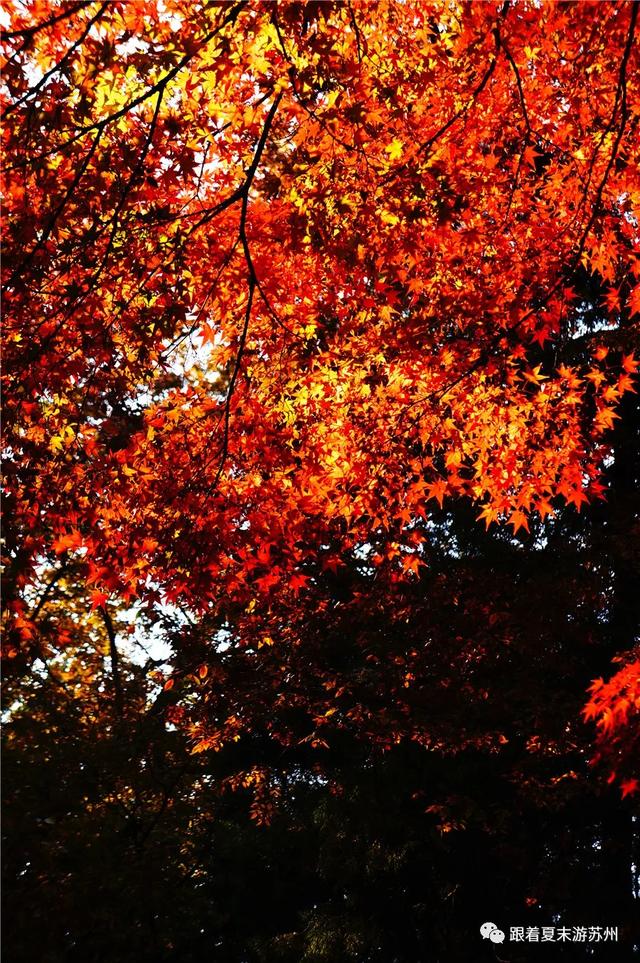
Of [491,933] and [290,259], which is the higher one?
[290,259]

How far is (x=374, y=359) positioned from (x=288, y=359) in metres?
0.69

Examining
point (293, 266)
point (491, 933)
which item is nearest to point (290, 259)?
point (293, 266)

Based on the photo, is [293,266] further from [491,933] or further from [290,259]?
[491,933]

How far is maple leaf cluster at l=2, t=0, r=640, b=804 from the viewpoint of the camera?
5000mm

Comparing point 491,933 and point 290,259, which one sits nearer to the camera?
point 290,259

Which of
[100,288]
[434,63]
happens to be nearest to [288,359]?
[100,288]

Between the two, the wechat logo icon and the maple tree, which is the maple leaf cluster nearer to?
the maple tree

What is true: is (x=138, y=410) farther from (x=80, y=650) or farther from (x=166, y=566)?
(x=80, y=650)

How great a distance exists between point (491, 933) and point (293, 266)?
9225 mm

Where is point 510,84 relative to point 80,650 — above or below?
above

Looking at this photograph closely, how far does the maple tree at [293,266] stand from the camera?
16.3ft

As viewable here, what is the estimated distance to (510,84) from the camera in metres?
7.05

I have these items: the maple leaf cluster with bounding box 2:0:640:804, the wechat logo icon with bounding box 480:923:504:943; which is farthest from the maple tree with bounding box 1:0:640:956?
the wechat logo icon with bounding box 480:923:504:943

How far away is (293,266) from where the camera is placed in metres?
6.97
